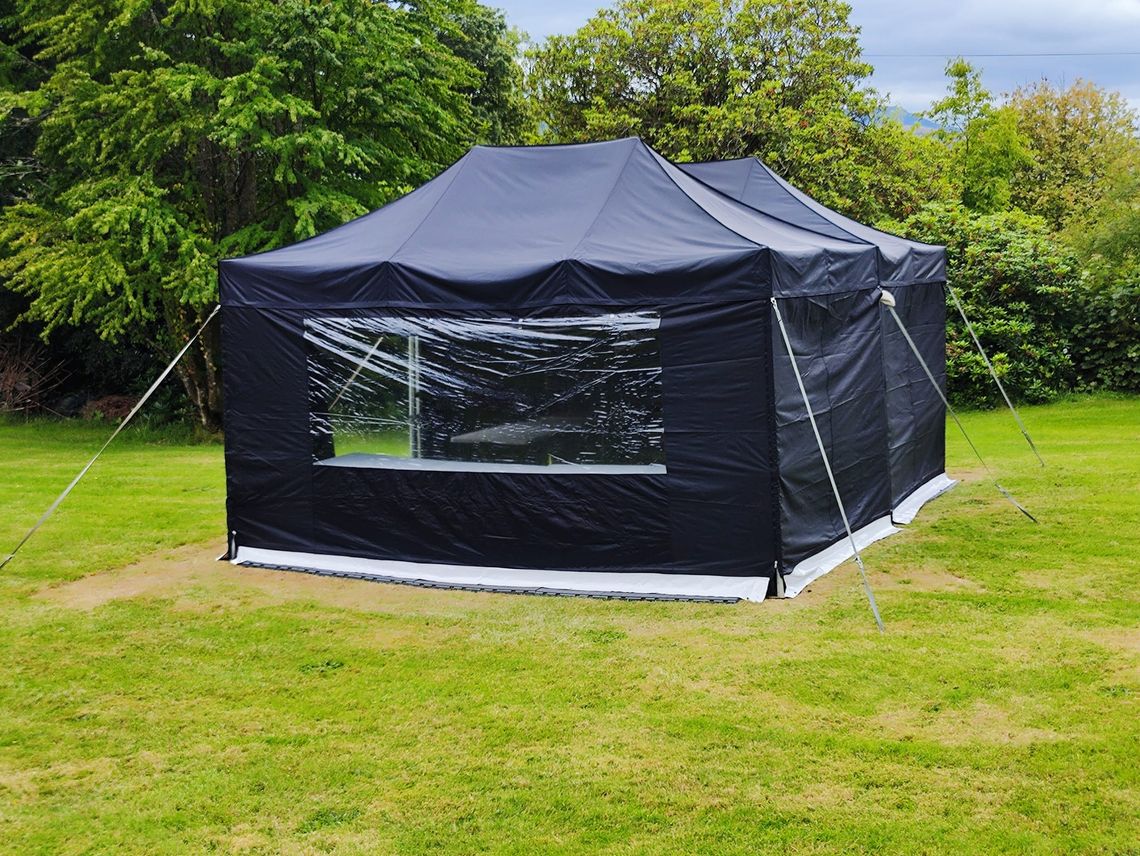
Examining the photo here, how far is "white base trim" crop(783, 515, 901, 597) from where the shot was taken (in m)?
6.07

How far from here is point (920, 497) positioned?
867 cm

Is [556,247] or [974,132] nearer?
[556,247]

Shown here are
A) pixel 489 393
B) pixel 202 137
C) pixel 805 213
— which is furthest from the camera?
pixel 202 137

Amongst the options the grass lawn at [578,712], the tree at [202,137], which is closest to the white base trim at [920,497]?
the grass lawn at [578,712]

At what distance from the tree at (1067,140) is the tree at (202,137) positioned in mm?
18987

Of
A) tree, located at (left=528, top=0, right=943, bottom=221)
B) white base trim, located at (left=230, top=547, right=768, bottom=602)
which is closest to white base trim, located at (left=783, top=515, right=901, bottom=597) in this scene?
white base trim, located at (left=230, top=547, right=768, bottom=602)

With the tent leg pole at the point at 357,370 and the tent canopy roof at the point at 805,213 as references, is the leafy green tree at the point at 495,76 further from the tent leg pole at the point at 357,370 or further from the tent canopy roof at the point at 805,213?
the tent leg pole at the point at 357,370

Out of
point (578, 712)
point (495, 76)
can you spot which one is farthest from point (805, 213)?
point (495, 76)

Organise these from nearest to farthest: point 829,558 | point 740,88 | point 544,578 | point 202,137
Answer: point 544,578 → point 829,558 → point 202,137 → point 740,88

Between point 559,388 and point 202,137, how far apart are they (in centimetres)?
912

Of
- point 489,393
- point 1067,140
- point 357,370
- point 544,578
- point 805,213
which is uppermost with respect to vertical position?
point 1067,140

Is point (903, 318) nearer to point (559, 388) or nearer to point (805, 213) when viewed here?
point (805, 213)

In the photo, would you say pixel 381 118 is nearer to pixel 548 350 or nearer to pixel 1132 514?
pixel 548 350

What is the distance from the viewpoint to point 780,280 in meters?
5.94
